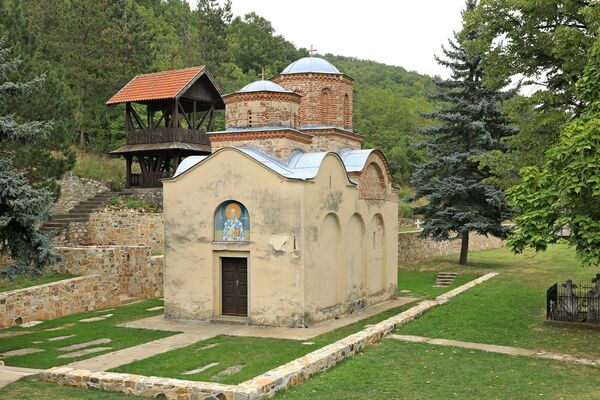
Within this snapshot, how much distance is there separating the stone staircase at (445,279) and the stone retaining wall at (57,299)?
46.3 feet

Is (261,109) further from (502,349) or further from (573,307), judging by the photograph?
(573,307)

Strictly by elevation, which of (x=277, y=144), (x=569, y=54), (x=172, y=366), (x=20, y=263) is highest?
(x=569, y=54)

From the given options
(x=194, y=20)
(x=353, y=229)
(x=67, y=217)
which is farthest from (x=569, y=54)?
(x=194, y=20)

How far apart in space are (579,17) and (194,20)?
1456 inches

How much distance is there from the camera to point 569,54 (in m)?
16.9

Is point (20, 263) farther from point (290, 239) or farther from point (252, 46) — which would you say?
point (252, 46)


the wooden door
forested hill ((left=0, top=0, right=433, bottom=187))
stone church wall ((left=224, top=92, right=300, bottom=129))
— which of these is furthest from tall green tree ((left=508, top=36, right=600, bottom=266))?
forested hill ((left=0, top=0, right=433, bottom=187))

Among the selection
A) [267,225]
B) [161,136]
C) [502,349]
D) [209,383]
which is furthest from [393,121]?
[209,383]

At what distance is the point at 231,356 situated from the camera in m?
13.1

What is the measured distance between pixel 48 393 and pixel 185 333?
19.6 feet

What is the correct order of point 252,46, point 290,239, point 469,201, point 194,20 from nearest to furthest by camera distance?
1. point 290,239
2. point 469,201
3. point 194,20
4. point 252,46

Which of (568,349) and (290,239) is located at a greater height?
(290,239)

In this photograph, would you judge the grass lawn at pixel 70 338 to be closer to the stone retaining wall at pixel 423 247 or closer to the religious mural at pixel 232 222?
the religious mural at pixel 232 222

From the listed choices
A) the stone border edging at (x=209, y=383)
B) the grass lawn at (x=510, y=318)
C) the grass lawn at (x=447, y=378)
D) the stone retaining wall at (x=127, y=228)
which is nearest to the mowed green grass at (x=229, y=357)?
the stone border edging at (x=209, y=383)
